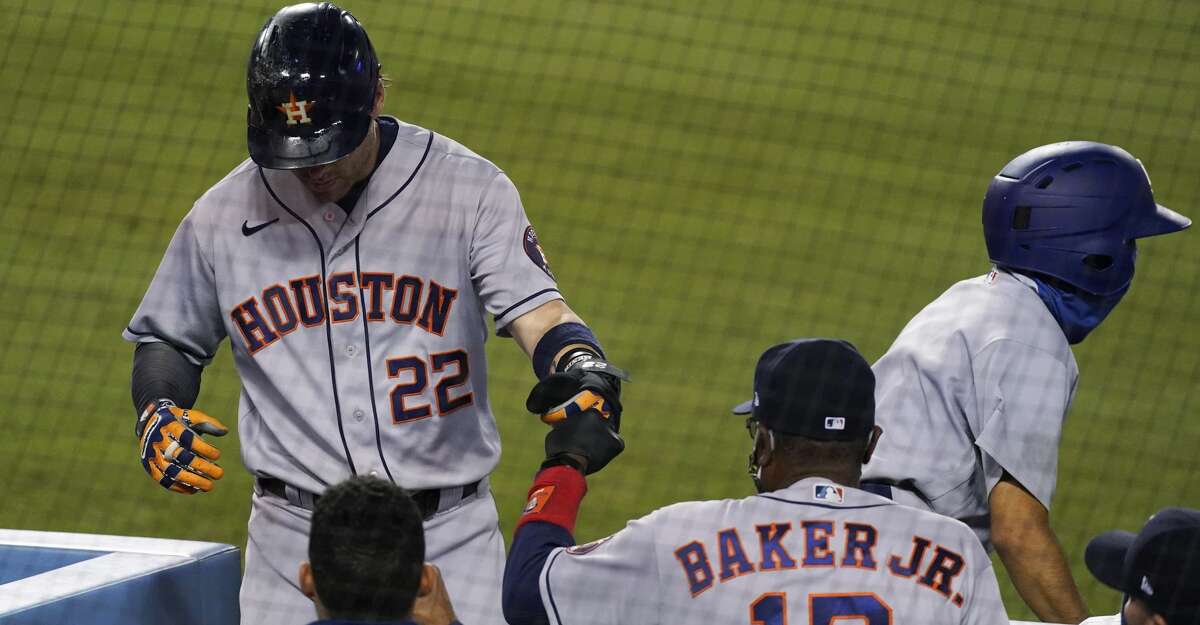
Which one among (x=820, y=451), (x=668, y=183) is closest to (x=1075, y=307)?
(x=820, y=451)

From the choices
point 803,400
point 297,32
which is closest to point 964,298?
point 803,400

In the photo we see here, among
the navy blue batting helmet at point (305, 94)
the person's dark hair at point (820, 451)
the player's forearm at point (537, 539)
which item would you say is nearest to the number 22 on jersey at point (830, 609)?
the person's dark hair at point (820, 451)

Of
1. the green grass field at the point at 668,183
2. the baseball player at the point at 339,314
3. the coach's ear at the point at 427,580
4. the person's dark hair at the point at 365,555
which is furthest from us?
the green grass field at the point at 668,183

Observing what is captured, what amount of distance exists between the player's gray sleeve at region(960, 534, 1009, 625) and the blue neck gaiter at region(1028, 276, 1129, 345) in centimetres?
102

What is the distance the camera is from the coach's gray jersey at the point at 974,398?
10.4ft

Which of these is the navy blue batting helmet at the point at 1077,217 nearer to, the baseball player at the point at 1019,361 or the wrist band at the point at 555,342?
the baseball player at the point at 1019,361

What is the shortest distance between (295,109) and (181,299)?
0.55 m

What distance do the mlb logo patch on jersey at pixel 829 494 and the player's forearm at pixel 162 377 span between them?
1.56 m

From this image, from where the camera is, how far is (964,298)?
11.1 feet

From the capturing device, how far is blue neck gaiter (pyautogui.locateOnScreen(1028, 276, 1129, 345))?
3482mm

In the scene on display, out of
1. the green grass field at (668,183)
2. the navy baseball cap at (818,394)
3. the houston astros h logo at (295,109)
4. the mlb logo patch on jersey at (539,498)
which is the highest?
the houston astros h logo at (295,109)

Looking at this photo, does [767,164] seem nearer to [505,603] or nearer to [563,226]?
[563,226]

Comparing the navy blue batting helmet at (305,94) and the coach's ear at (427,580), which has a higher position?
the navy blue batting helmet at (305,94)

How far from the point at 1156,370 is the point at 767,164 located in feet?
9.66
